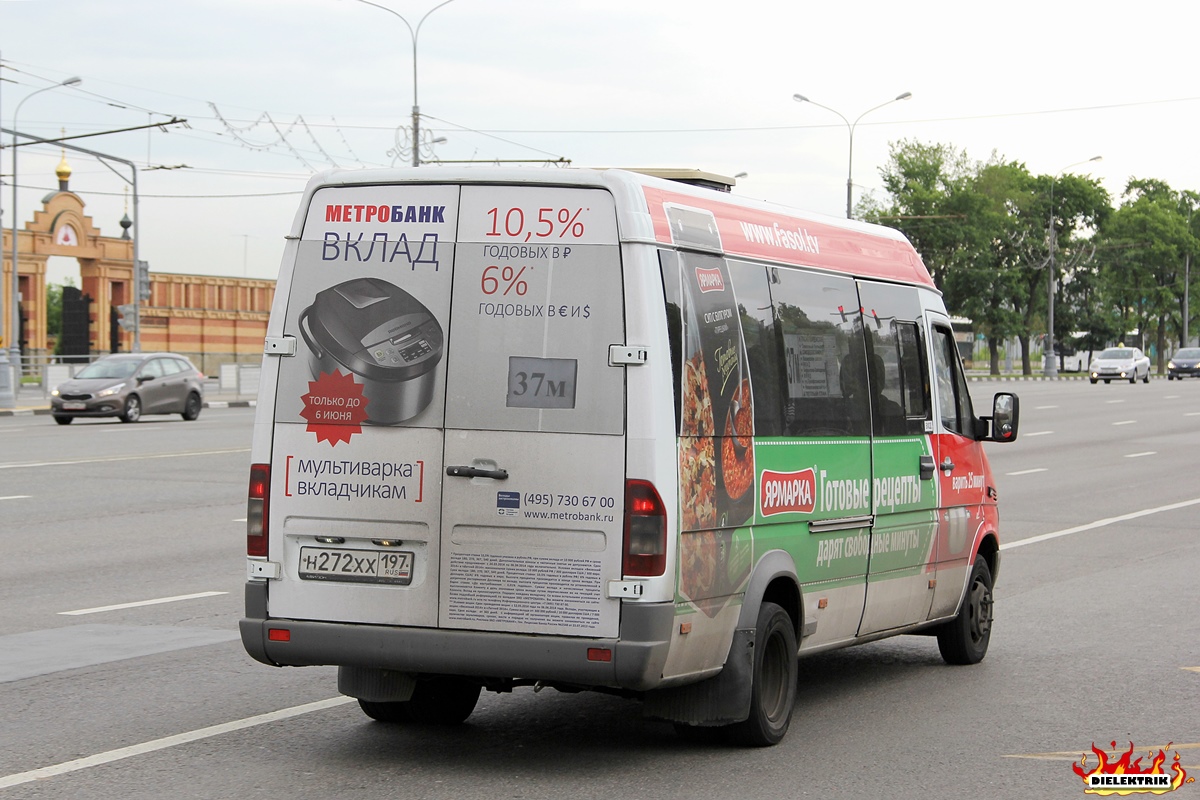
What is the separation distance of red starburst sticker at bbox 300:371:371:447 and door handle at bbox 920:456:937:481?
3.19m

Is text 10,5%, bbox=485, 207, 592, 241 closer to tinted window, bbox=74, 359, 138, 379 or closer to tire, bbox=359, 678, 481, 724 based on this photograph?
tire, bbox=359, 678, 481, 724

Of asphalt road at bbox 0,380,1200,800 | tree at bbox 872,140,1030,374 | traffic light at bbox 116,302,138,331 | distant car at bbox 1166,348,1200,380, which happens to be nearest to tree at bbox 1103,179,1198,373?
tree at bbox 872,140,1030,374

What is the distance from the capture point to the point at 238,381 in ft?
168

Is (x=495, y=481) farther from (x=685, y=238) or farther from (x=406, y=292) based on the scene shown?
(x=685, y=238)

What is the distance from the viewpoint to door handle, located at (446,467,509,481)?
587 cm

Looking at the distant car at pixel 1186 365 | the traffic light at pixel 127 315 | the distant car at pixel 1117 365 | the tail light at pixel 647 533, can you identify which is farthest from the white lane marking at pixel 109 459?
the distant car at pixel 1186 365

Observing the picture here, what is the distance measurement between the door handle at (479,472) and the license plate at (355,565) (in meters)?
0.37

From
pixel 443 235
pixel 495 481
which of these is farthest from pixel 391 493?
pixel 443 235

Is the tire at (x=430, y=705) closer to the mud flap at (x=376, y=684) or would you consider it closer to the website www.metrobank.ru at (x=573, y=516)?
the mud flap at (x=376, y=684)

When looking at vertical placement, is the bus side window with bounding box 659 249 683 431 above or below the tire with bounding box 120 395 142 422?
above

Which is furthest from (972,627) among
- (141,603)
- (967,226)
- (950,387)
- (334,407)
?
(967,226)

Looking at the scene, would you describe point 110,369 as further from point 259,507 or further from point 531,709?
point 259,507

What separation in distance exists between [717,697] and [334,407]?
1.90m
